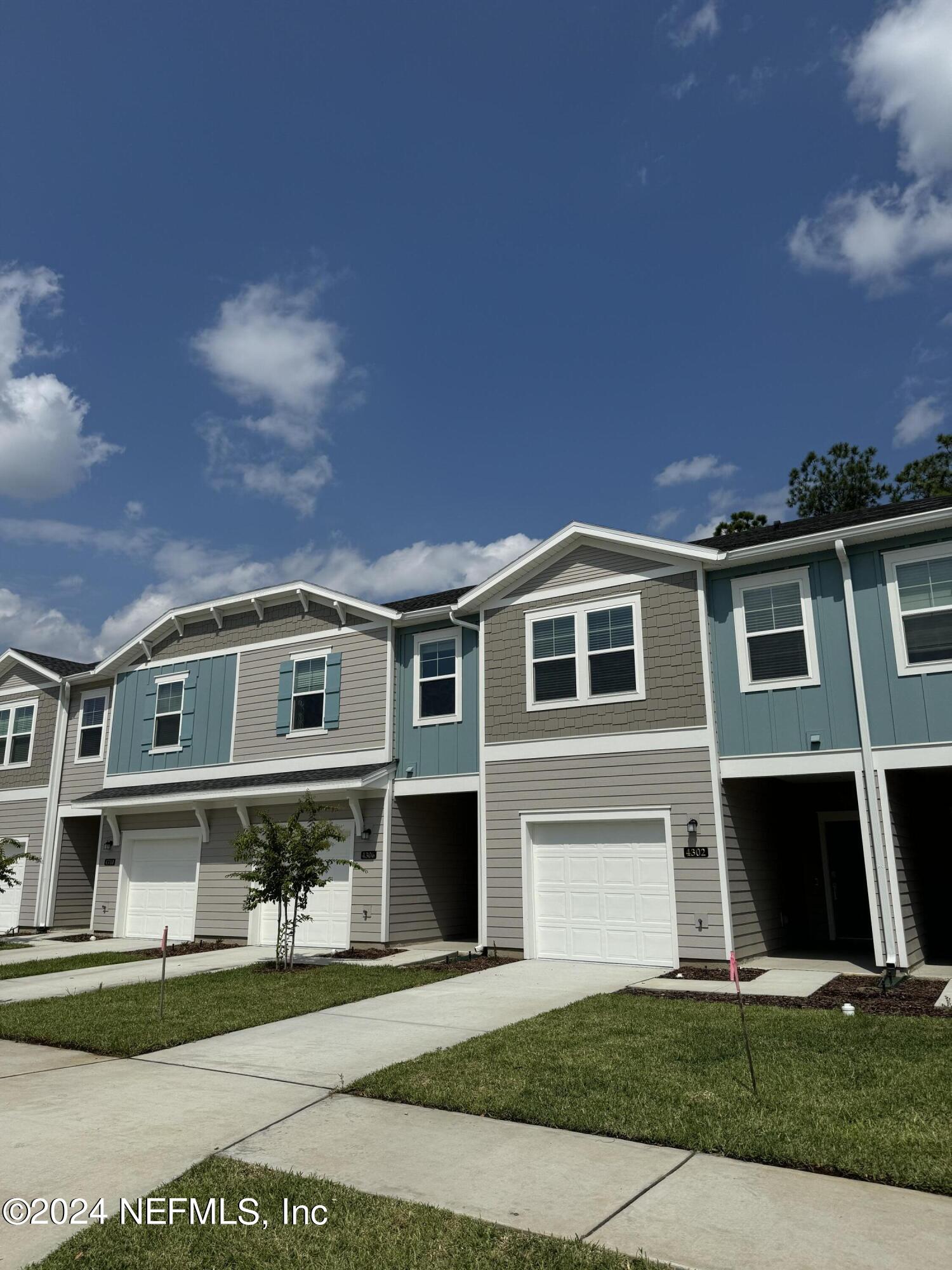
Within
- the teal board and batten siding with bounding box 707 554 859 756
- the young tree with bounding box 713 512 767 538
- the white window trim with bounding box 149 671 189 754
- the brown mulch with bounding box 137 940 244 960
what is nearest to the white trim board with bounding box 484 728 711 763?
the teal board and batten siding with bounding box 707 554 859 756

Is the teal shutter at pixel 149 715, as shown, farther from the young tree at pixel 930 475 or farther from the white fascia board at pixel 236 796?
the young tree at pixel 930 475

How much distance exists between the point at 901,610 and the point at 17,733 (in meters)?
21.9

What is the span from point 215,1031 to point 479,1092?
3.89 meters

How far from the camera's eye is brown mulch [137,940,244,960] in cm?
1636

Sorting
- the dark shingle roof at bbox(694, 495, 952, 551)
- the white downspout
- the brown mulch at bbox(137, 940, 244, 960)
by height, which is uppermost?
the dark shingle roof at bbox(694, 495, 952, 551)

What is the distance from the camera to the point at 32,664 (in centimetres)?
2347

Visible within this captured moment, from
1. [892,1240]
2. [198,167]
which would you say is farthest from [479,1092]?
[198,167]

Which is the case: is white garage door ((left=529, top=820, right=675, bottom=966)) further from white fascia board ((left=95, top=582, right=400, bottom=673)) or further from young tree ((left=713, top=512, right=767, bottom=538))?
young tree ((left=713, top=512, right=767, bottom=538))

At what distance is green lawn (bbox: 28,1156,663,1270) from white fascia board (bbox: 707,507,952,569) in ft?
35.3

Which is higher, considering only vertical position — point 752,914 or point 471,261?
point 471,261

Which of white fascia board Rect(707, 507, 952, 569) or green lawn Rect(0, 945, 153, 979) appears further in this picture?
green lawn Rect(0, 945, 153, 979)

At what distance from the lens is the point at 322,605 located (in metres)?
18.5

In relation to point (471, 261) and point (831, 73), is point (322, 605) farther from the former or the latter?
point (831, 73)

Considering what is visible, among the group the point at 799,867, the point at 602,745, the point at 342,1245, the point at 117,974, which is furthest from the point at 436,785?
the point at 342,1245
